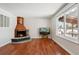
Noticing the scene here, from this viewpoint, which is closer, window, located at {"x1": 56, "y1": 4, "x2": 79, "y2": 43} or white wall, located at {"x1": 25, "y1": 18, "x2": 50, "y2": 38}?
window, located at {"x1": 56, "y1": 4, "x2": 79, "y2": 43}

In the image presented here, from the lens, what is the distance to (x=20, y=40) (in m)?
6.86

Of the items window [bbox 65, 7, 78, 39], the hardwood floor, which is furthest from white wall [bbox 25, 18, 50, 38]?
window [bbox 65, 7, 78, 39]

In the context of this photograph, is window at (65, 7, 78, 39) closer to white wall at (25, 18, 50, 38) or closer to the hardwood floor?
the hardwood floor

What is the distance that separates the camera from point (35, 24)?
993 centimetres

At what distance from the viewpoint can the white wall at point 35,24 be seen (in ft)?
32.3

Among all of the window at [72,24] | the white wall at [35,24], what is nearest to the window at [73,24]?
the window at [72,24]

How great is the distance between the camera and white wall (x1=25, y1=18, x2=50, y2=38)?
32.3 ft

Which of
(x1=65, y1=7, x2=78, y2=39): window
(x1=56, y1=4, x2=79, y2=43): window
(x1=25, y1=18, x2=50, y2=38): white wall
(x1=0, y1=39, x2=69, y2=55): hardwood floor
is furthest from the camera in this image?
(x1=25, y1=18, x2=50, y2=38): white wall

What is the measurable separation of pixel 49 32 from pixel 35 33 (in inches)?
51.6

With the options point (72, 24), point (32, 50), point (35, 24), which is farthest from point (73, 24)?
point (35, 24)

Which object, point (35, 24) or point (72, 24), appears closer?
point (72, 24)

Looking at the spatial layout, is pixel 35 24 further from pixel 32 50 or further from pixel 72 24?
pixel 72 24
